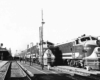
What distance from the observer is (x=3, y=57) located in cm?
7388

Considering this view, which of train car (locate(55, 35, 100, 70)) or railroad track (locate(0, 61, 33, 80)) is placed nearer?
railroad track (locate(0, 61, 33, 80))

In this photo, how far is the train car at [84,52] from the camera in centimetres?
1741

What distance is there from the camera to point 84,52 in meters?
19.2

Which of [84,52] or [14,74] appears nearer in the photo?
[14,74]

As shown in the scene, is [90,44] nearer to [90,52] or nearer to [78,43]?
[90,52]

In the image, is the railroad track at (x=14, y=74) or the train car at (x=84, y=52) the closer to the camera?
the railroad track at (x=14, y=74)

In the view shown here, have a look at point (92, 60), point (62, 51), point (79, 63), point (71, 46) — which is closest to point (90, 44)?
point (92, 60)

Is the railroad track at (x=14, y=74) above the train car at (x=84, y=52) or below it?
below

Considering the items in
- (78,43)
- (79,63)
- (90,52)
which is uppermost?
(78,43)

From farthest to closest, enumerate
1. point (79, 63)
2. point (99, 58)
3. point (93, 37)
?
point (79, 63)
point (93, 37)
point (99, 58)

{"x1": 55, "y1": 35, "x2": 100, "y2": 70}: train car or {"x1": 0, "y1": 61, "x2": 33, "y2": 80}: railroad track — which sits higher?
{"x1": 55, "y1": 35, "x2": 100, "y2": 70}: train car

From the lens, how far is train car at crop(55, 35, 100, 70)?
57.1 ft

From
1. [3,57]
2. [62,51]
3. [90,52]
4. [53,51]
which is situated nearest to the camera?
[90,52]

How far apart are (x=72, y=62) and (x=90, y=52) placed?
216 inches
